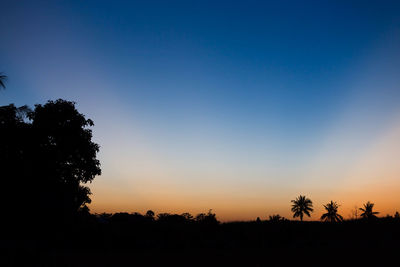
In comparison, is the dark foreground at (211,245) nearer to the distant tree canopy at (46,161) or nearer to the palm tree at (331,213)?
the distant tree canopy at (46,161)

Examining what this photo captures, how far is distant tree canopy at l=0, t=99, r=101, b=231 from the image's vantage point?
20.8m

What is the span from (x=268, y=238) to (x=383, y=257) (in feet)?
25.5

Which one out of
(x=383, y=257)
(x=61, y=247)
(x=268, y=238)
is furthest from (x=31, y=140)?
(x=383, y=257)

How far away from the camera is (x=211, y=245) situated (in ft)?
57.7

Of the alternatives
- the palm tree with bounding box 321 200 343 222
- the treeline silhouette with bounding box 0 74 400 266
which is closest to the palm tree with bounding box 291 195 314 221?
the palm tree with bounding box 321 200 343 222

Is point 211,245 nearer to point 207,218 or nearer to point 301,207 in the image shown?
point 207,218

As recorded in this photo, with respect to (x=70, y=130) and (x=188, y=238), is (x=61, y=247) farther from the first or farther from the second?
(x=70, y=130)

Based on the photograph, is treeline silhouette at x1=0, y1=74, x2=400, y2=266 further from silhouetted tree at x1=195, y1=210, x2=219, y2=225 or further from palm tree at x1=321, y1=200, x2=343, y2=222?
palm tree at x1=321, y1=200, x2=343, y2=222

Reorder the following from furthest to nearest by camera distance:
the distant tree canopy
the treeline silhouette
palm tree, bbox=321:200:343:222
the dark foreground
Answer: palm tree, bbox=321:200:343:222 < the distant tree canopy < the treeline silhouette < the dark foreground

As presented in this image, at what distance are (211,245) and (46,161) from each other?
18264 millimetres

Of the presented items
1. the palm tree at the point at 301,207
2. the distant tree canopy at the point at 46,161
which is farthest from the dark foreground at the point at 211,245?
the palm tree at the point at 301,207

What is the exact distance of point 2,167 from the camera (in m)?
20.6

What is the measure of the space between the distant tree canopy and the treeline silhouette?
71 millimetres

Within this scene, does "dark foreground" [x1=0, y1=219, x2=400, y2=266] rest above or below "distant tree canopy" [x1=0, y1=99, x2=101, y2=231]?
below
